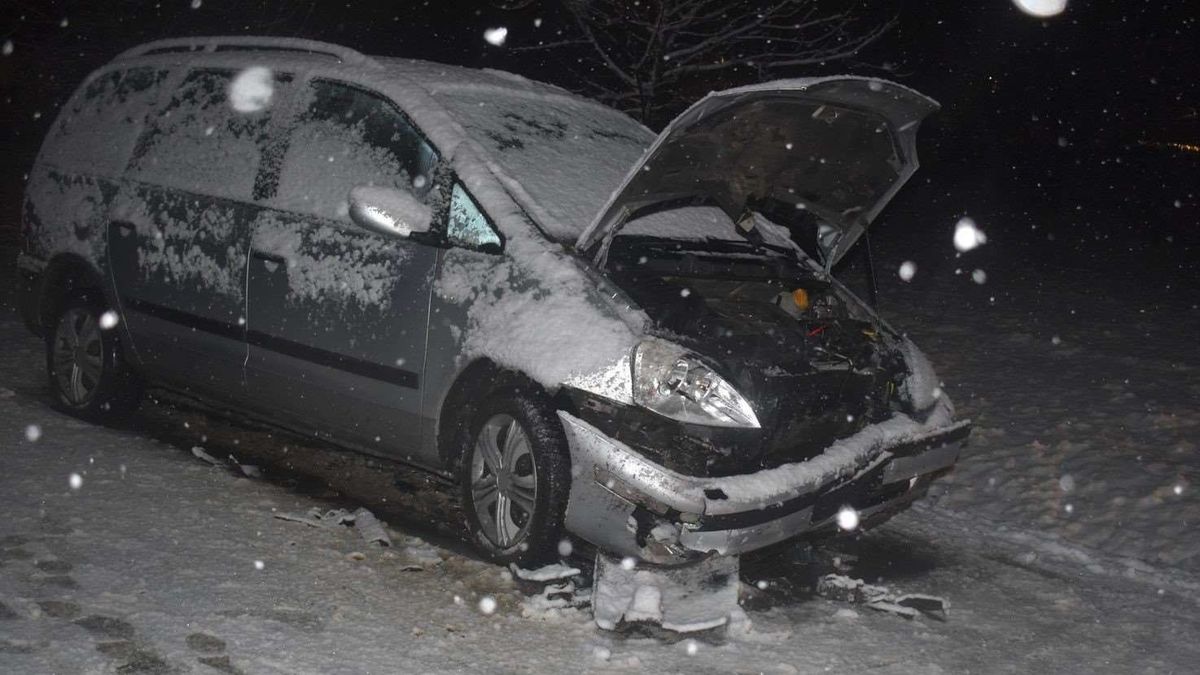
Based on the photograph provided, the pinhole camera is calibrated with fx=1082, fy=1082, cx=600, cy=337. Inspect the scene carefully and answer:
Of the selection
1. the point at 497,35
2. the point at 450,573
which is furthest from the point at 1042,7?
the point at 450,573

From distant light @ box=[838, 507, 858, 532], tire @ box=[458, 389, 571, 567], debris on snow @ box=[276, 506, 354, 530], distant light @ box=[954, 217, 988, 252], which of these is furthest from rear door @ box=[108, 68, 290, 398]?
distant light @ box=[954, 217, 988, 252]

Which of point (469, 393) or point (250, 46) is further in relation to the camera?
point (250, 46)

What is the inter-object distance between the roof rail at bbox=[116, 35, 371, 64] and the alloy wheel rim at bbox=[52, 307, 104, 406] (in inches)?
59.6

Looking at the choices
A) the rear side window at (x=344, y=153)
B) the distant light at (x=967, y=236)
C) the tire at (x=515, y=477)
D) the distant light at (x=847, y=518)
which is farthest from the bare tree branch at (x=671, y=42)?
the distant light at (x=847, y=518)

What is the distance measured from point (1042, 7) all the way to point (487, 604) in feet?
93.0

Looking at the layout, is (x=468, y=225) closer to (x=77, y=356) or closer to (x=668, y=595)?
(x=668, y=595)

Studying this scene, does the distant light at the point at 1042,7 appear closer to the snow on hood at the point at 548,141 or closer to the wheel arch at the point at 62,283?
the snow on hood at the point at 548,141

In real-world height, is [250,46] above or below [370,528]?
above

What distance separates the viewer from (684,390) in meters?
3.80

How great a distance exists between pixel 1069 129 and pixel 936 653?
33718 mm

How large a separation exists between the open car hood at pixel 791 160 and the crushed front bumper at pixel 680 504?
0.89 metres

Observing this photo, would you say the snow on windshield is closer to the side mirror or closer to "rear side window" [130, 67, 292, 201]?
the side mirror

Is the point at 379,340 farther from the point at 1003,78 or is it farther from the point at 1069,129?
the point at 1069,129

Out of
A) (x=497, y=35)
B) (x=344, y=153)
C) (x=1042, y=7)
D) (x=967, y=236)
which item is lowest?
(x=344, y=153)
